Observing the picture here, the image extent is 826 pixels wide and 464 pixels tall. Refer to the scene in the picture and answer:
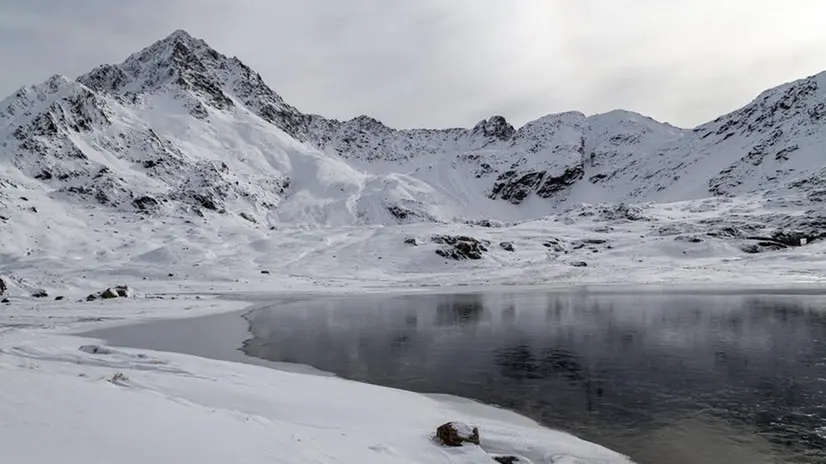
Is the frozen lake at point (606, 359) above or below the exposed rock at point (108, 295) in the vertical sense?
below

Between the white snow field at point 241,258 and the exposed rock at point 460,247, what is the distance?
0.50 metres

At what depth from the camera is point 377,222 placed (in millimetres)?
167250

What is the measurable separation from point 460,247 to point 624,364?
279 ft

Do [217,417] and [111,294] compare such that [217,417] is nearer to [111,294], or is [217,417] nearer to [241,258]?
[111,294]

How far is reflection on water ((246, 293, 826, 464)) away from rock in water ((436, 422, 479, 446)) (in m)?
3.31

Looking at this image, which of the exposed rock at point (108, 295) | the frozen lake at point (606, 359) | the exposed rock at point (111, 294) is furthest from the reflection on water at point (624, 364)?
the exposed rock at point (111, 294)

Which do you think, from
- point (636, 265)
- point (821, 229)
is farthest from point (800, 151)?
point (636, 265)

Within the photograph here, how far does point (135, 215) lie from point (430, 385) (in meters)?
115

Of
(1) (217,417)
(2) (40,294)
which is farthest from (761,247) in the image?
(1) (217,417)

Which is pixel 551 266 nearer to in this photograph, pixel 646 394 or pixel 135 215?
pixel 646 394

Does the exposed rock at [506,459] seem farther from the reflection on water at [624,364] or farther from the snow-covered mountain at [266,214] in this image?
the snow-covered mountain at [266,214]

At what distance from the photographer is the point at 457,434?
37.4 feet

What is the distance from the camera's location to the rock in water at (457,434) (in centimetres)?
1142

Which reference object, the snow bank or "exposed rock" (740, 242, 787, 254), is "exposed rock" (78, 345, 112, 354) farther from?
"exposed rock" (740, 242, 787, 254)
